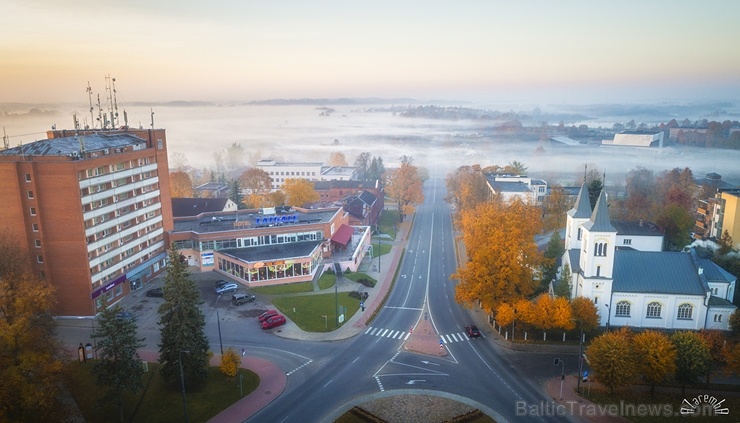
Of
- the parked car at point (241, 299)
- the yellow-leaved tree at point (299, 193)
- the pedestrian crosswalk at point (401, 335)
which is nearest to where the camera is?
the pedestrian crosswalk at point (401, 335)

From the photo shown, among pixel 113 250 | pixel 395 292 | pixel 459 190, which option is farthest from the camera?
pixel 459 190

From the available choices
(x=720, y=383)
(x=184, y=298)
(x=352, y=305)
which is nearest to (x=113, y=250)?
(x=184, y=298)

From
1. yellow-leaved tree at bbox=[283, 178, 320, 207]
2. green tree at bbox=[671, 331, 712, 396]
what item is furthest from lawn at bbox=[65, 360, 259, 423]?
yellow-leaved tree at bbox=[283, 178, 320, 207]

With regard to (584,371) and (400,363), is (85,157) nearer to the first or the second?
(400,363)

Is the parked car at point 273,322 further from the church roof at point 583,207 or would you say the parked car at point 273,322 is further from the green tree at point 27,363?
the church roof at point 583,207

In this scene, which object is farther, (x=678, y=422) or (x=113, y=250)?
(x=113, y=250)

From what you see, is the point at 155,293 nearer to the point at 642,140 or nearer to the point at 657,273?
the point at 657,273

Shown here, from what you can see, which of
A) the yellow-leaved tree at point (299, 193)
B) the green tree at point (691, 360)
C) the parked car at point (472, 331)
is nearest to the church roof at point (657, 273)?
the green tree at point (691, 360)
